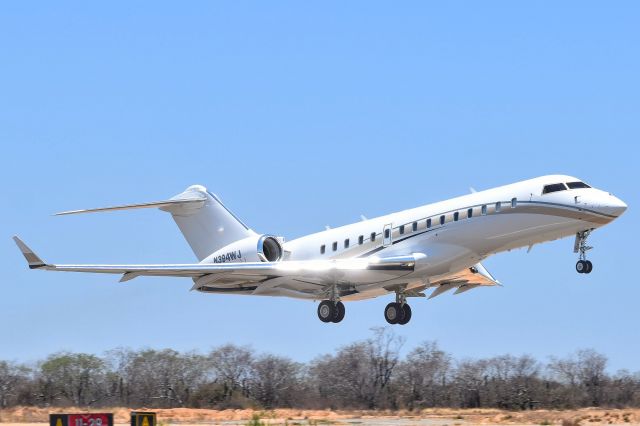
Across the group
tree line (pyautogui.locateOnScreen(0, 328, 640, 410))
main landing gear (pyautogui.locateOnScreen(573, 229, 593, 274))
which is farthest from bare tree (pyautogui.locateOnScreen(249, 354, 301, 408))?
main landing gear (pyautogui.locateOnScreen(573, 229, 593, 274))

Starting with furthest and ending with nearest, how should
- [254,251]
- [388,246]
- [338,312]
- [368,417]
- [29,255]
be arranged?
[254,251] < [368,417] < [338,312] < [388,246] < [29,255]

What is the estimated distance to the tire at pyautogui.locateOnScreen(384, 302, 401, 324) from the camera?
3881 cm

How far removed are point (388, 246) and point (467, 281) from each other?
461 cm

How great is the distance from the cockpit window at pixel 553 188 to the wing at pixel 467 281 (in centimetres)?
568

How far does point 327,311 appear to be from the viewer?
38750mm

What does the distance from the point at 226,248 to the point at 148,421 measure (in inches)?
641

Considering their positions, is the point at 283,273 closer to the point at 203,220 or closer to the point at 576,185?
the point at 203,220

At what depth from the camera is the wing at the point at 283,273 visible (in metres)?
36.7

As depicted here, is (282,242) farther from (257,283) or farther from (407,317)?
(407,317)

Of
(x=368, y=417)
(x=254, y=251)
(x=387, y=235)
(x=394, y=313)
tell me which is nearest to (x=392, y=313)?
(x=394, y=313)

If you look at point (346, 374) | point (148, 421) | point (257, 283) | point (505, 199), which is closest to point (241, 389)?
point (346, 374)

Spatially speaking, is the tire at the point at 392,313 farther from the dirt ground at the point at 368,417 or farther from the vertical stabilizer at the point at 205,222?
the vertical stabilizer at the point at 205,222

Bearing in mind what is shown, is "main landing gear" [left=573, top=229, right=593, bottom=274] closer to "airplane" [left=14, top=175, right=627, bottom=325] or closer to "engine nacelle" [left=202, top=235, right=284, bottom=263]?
"airplane" [left=14, top=175, right=627, bottom=325]

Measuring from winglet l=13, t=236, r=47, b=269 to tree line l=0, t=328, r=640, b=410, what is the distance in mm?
10662
